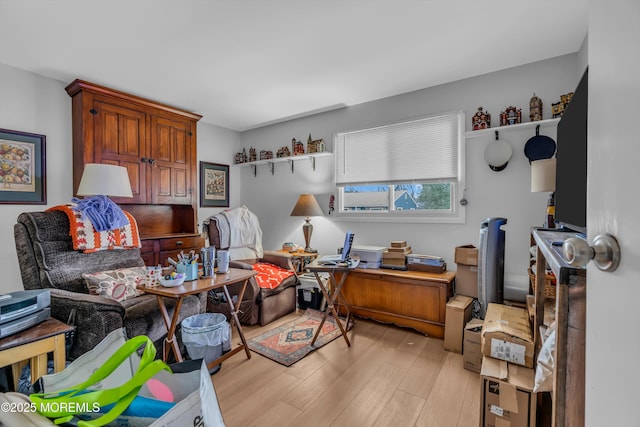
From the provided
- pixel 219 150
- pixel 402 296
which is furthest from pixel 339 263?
pixel 219 150

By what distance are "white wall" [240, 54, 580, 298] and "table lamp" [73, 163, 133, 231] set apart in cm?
214

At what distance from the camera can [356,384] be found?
6.50ft

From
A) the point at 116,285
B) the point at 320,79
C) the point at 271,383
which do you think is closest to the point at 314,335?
the point at 271,383

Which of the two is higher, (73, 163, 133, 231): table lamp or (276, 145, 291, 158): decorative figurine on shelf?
(276, 145, 291, 158): decorative figurine on shelf

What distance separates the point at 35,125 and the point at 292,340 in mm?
3279

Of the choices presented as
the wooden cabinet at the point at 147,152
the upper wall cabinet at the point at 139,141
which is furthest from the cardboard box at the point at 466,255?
the upper wall cabinet at the point at 139,141

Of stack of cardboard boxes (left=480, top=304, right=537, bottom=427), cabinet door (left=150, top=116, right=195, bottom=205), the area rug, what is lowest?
the area rug

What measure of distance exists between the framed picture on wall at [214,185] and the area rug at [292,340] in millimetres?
2380

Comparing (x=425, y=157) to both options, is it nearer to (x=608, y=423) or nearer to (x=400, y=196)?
(x=400, y=196)

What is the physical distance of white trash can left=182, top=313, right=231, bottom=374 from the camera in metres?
2.02

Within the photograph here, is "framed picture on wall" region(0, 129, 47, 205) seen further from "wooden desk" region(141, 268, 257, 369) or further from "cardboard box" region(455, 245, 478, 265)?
"cardboard box" region(455, 245, 478, 265)

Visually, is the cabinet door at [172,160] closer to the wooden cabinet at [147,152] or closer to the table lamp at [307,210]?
the wooden cabinet at [147,152]

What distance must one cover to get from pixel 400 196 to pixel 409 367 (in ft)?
6.12

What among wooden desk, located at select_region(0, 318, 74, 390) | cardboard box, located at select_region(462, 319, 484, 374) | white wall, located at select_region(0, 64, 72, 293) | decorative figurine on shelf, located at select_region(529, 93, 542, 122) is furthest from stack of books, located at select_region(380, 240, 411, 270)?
white wall, located at select_region(0, 64, 72, 293)
